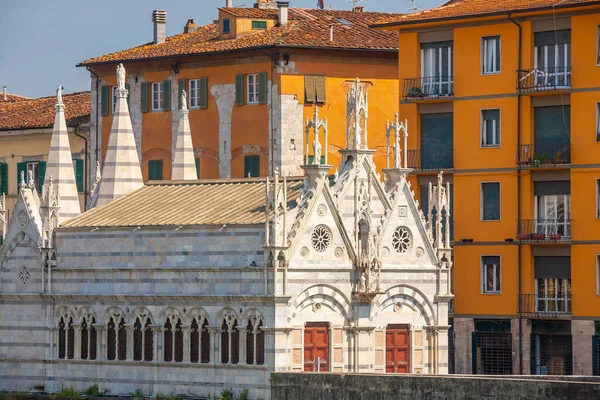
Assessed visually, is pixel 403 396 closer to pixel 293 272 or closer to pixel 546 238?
pixel 293 272

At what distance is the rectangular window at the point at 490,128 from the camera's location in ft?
268

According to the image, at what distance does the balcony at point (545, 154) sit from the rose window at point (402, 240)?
12.9 metres

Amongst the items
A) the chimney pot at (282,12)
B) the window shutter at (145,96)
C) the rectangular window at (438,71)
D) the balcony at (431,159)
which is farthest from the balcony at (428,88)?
the window shutter at (145,96)

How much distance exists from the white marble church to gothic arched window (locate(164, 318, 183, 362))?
4 cm

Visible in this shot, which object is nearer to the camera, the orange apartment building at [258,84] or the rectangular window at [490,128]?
the rectangular window at [490,128]

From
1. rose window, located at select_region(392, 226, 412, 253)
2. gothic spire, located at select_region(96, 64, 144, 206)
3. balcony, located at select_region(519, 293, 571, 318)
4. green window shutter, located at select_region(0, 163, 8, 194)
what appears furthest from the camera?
green window shutter, located at select_region(0, 163, 8, 194)

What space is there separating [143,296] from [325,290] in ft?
18.0

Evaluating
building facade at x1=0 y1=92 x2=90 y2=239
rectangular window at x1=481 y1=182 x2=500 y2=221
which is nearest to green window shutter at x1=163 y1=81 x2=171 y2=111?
building facade at x1=0 y1=92 x2=90 y2=239

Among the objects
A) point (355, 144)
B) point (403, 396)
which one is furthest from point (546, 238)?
point (403, 396)

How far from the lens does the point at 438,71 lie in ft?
274

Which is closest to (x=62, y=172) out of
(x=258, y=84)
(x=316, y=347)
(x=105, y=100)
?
(x=316, y=347)

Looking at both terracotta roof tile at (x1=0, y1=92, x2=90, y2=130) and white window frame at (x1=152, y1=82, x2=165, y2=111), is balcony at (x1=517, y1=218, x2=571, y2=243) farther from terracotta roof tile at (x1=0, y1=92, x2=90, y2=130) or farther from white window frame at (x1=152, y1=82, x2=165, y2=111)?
terracotta roof tile at (x1=0, y1=92, x2=90, y2=130)

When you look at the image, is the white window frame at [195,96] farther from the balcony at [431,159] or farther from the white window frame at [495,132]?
the white window frame at [495,132]

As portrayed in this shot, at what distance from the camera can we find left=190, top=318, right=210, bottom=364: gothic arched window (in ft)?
218
